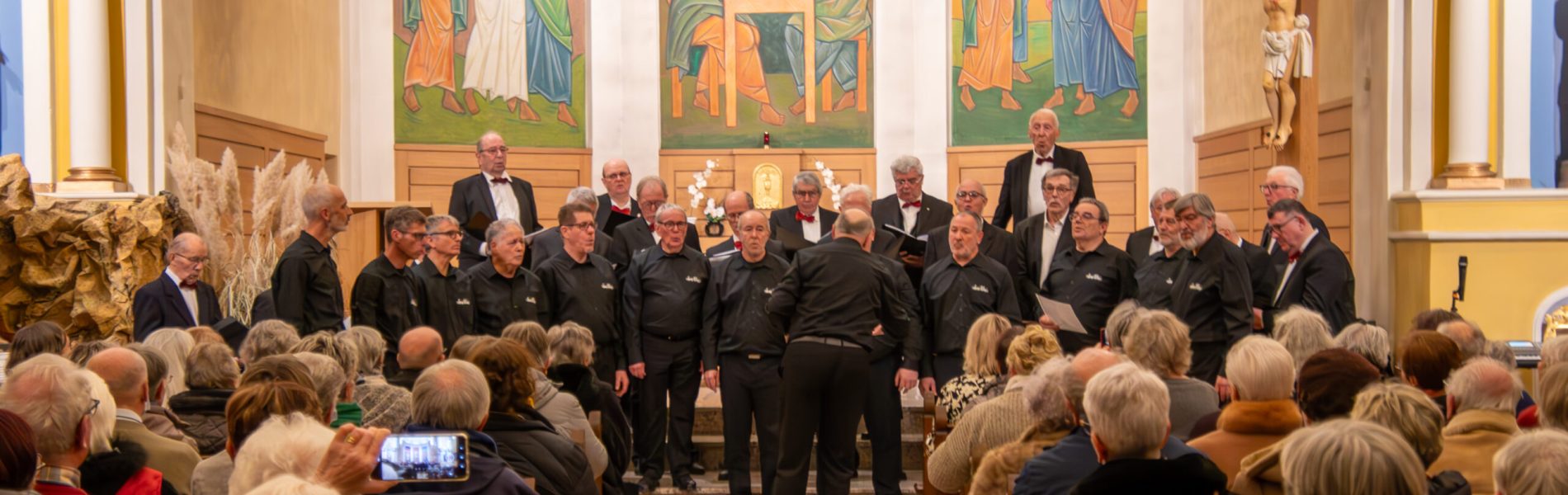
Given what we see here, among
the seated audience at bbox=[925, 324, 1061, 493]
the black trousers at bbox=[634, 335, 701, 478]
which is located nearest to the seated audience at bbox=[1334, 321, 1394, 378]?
the seated audience at bbox=[925, 324, 1061, 493]

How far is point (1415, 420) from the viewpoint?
123 inches

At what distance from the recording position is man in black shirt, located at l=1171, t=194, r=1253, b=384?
21.2ft

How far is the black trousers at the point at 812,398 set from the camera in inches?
250

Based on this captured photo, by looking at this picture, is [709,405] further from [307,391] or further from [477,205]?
[307,391]

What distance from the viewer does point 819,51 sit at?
49.6ft

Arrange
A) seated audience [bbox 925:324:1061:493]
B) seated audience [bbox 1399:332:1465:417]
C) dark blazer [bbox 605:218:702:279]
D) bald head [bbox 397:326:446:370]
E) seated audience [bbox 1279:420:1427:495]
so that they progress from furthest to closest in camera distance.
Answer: dark blazer [bbox 605:218:702:279] → bald head [bbox 397:326:446:370] → seated audience [bbox 1399:332:1465:417] → seated audience [bbox 925:324:1061:493] → seated audience [bbox 1279:420:1427:495]

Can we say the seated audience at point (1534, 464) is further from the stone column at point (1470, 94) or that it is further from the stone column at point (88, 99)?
the stone column at point (88, 99)

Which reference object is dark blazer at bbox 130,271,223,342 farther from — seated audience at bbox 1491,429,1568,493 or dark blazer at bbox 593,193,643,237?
seated audience at bbox 1491,429,1568,493

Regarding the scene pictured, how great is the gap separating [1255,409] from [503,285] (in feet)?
13.7

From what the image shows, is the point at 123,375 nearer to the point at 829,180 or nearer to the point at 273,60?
the point at 273,60

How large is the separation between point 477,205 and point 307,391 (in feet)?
18.7


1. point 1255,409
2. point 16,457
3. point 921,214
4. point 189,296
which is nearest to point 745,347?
point 921,214

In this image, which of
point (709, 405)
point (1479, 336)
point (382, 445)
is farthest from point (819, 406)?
point (382, 445)

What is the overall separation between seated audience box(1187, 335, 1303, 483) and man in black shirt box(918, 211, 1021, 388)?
329cm
